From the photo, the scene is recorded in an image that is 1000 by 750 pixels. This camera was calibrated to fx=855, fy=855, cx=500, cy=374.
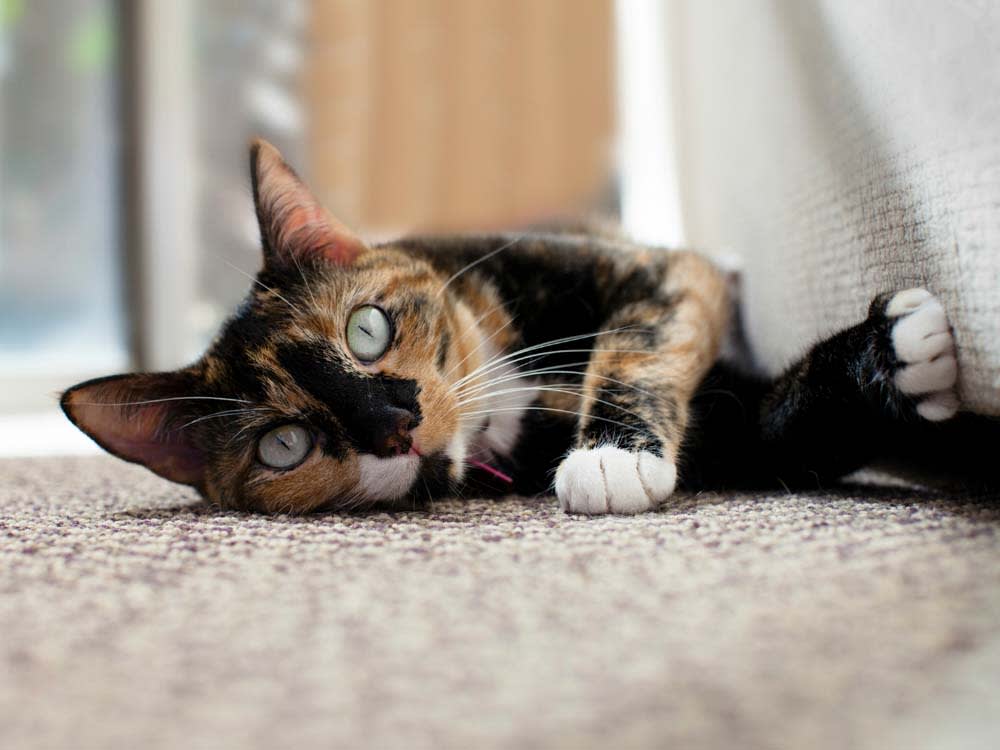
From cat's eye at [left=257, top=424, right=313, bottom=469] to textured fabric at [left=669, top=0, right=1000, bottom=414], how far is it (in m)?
0.55

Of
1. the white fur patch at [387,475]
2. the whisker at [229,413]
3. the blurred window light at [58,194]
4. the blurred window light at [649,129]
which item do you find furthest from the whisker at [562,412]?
the blurred window light at [58,194]

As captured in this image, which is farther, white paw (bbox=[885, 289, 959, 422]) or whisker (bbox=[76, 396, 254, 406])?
whisker (bbox=[76, 396, 254, 406])

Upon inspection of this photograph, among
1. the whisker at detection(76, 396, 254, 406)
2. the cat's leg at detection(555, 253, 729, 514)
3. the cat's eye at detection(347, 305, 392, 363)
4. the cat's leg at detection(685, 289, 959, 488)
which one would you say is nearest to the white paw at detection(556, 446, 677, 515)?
the cat's leg at detection(555, 253, 729, 514)

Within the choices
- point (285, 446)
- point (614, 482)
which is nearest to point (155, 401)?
point (285, 446)

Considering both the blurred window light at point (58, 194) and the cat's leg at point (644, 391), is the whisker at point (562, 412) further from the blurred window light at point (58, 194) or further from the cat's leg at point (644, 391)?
the blurred window light at point (58, 194)

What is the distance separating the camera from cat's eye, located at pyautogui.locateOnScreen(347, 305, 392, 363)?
0.88 meters

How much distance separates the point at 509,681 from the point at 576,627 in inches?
2.9

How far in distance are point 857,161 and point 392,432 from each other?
Result: 0.51m

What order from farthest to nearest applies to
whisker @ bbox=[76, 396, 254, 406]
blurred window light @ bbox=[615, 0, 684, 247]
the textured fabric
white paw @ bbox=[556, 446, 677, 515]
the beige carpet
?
blurred window light @ bbox=[615, 0, 684, 247] → whisker @ bbox=[76, 396, 254, 406] → white paw @ bbox=[556, 446, 677, 515] → the textured fabric → the beige carpet

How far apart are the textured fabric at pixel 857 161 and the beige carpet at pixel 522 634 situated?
198 millimetres

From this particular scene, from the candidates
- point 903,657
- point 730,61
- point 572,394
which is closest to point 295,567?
point 903,657

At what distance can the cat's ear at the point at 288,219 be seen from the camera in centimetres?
95

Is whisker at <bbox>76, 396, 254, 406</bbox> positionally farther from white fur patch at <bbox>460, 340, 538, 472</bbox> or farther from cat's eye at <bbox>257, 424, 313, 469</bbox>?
white fur patch at <bbox>460, 340, 538, 472</bbox>

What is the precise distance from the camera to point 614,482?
768 mm
